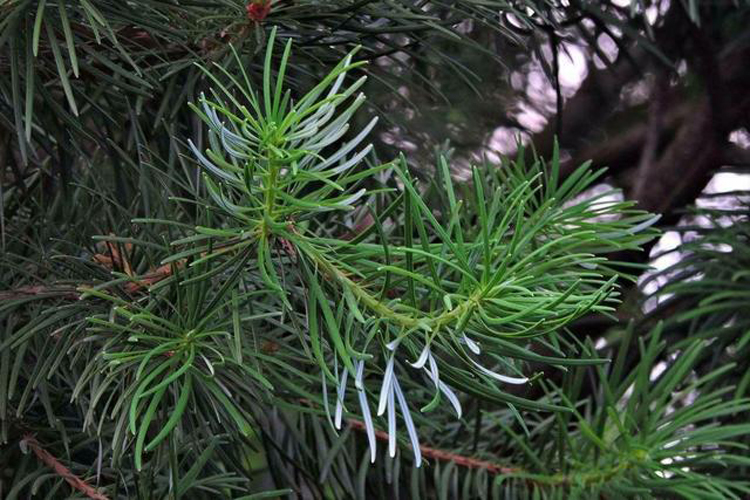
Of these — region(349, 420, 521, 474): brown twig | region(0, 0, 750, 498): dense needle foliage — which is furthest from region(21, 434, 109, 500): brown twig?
region(349, 420, 521, 474): brown twig

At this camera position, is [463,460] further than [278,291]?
Yes

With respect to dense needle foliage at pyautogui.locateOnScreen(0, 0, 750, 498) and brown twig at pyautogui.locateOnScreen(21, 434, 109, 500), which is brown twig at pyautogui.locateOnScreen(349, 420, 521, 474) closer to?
dense needle foliage at pyautogui.locateOnScreen(0, 0, 750, 498)

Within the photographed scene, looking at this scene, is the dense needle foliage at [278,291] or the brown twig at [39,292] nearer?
the dense needle foliage at [278,291]

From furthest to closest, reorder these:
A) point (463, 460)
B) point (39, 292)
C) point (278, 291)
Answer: point (463, 460) < point (39, 292) < point (278, 291)

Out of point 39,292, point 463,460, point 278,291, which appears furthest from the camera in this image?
point 463,460

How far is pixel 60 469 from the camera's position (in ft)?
1.40

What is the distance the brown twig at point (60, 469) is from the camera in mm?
412

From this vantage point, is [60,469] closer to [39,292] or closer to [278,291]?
[39,292]

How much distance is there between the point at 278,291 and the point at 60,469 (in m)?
0.19

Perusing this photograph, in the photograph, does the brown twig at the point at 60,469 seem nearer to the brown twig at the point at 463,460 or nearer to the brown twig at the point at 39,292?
the brown twig at the point at 39,292

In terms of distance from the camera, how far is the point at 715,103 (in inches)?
30.6

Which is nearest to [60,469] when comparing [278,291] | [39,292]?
[39,292]

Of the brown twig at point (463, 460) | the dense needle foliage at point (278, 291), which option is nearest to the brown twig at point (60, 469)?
the dense needle foliage at point (278, 291)

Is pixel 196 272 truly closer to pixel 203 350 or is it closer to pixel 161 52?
pixel 203 350
